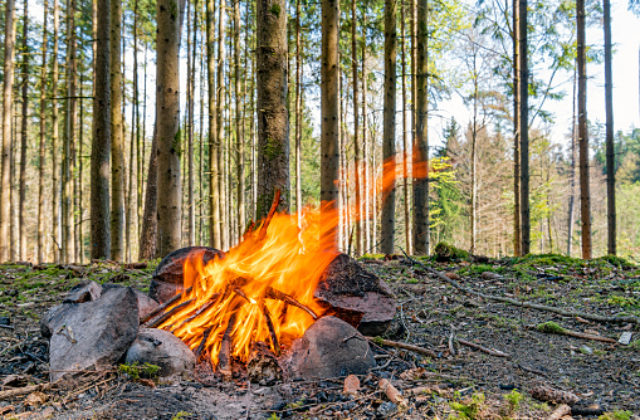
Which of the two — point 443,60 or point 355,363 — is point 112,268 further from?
point 443,60

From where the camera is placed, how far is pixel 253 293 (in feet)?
10.7

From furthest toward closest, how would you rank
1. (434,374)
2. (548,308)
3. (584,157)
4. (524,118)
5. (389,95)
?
1. (584,157)
2. (524,118)
3. (389,95)
4. (548,308)
5. (434,374)

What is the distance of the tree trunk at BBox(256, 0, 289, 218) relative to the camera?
12.0ft

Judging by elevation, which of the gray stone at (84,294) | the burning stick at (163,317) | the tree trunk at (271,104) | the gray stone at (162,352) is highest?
the tree trunk at (271,104)

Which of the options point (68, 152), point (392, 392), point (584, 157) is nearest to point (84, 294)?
point (392, 392)

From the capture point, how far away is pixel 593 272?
20.7 ft

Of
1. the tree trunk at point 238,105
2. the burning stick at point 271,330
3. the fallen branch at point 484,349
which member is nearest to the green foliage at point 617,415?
the fallen branch at point 484,349

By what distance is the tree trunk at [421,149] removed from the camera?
9.67 metres

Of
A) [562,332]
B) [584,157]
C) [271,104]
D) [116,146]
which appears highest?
[584,157]

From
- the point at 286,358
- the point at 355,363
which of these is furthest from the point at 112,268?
the point at 355,363

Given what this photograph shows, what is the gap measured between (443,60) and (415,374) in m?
17.9

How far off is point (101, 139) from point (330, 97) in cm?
494

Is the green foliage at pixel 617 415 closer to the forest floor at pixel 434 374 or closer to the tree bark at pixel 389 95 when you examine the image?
the forest floor at pixel 434 374

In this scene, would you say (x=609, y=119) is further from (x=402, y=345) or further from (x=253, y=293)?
(x=253, y=293)
